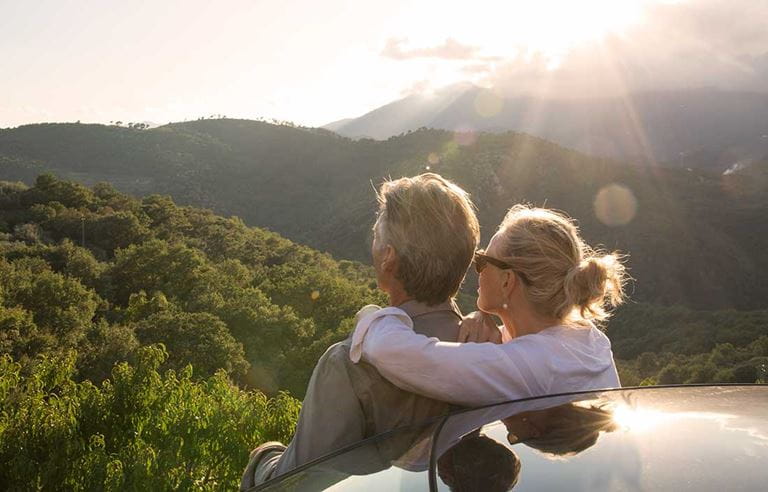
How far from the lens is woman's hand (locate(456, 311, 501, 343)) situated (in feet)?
6.77

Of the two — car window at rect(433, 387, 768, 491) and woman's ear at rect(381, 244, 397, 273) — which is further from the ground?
woman's ear at rect(381, 244, 397, 273)

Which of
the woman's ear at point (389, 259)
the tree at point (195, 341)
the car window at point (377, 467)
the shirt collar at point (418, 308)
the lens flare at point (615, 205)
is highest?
the woman's ear at point (389, 259)

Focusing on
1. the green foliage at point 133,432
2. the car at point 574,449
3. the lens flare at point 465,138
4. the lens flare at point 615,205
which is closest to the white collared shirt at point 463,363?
the car at point 574,449

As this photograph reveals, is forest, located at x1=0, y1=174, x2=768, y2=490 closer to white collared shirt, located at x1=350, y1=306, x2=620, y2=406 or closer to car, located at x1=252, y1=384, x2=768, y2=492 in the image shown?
white collared shirt, located at x1=350, y1=306, x2=620, y2=406

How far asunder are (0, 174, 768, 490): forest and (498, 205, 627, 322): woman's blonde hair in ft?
10.4

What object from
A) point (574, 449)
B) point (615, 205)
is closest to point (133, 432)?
point (574, 449)

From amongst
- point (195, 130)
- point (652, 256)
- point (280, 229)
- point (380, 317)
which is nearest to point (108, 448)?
point (380, 317)

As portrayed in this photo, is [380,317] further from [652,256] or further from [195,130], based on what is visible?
[195,130]

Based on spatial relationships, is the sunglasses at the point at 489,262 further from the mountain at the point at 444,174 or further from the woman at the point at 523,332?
the mountain at the point at 444,174

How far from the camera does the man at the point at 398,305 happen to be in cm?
179

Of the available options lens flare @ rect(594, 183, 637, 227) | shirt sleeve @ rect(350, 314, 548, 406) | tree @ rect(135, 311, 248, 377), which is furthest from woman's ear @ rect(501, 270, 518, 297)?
lens flare @ rect(594, 183, 637, 227)

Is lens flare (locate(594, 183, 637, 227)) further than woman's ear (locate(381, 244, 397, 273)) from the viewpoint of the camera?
Yes

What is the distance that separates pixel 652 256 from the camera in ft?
203

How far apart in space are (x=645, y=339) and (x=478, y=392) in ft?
132
